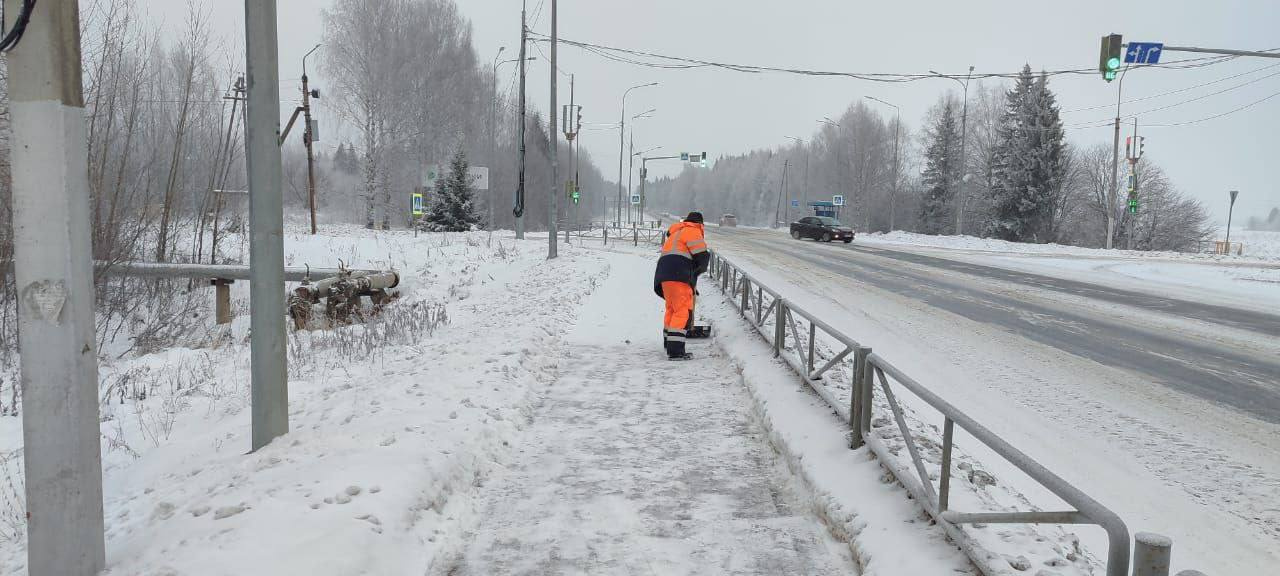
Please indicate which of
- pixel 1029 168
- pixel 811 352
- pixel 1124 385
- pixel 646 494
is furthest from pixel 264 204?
pixel 1029 168

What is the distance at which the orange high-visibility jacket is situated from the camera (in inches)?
362

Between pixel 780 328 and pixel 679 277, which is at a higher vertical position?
pixel 679 277

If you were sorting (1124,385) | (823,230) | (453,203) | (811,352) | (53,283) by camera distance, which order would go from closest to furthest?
(53,283)
(811,352)
(1124,385)
(823,230)
(453,203)

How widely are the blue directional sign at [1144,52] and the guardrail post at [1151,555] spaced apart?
1912cm

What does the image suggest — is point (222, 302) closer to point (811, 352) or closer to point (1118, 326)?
point (811, 352)

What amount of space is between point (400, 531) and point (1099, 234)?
64.5 meters

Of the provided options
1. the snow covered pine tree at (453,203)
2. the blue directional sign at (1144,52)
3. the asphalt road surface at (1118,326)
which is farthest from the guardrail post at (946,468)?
the snow covered pine tree at (453,203)

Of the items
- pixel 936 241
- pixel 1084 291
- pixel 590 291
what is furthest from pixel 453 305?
pixel 936 241

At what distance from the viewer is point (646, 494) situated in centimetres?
493

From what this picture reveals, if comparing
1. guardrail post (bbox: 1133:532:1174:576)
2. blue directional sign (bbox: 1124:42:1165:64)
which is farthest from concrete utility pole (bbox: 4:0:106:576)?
blue directional sign (bbox: 1124:42:1165:64)

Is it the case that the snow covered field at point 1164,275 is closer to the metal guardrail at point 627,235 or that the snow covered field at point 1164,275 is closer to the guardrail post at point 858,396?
the guardrail post at point 858,396

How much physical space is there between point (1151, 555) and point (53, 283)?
4224 millimetres

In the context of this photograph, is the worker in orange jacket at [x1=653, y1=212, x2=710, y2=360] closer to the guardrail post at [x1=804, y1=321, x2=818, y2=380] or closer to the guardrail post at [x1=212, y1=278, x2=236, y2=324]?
the guardrail post at [x1=804, y1=321, x2=818, y2=380]

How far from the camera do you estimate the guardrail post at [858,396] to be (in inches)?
211
